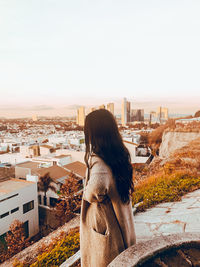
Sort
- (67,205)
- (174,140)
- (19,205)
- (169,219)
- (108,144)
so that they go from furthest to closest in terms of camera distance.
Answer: (19,205) → (174,140) → (67,205) → (169,219) → (108,144)

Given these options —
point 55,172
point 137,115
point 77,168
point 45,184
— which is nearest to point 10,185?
point 45,184

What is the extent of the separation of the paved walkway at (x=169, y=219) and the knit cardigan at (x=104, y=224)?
1.24m

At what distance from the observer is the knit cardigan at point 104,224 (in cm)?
127

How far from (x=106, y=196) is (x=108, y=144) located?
35 centimetres

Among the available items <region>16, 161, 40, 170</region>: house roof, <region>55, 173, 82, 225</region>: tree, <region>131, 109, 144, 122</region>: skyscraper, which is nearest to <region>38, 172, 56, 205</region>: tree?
<region>55, 173, 82, 225</region>: tree

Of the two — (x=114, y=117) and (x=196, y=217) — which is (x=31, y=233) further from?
(x=114, y=117)

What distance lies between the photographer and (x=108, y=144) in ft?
4.29

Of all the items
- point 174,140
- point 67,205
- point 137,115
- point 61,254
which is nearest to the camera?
point 61,254

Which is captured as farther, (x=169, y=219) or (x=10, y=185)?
(x=10, y=185)

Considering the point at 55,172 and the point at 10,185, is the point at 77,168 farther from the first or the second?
the point at 10,185

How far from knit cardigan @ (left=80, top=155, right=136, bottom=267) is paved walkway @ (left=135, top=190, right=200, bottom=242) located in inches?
48.7

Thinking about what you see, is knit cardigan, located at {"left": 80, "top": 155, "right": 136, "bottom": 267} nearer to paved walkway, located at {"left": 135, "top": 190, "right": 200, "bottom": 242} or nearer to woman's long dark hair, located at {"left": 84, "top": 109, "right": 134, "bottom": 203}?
woman's long dark hair, located at {"left": 84, "top": 109, "right": 134, "bottom": 203}

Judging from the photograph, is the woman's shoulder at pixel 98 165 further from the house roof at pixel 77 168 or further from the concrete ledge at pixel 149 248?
the house roof at pixel 77 168

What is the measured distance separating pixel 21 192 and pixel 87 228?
43.3ft
